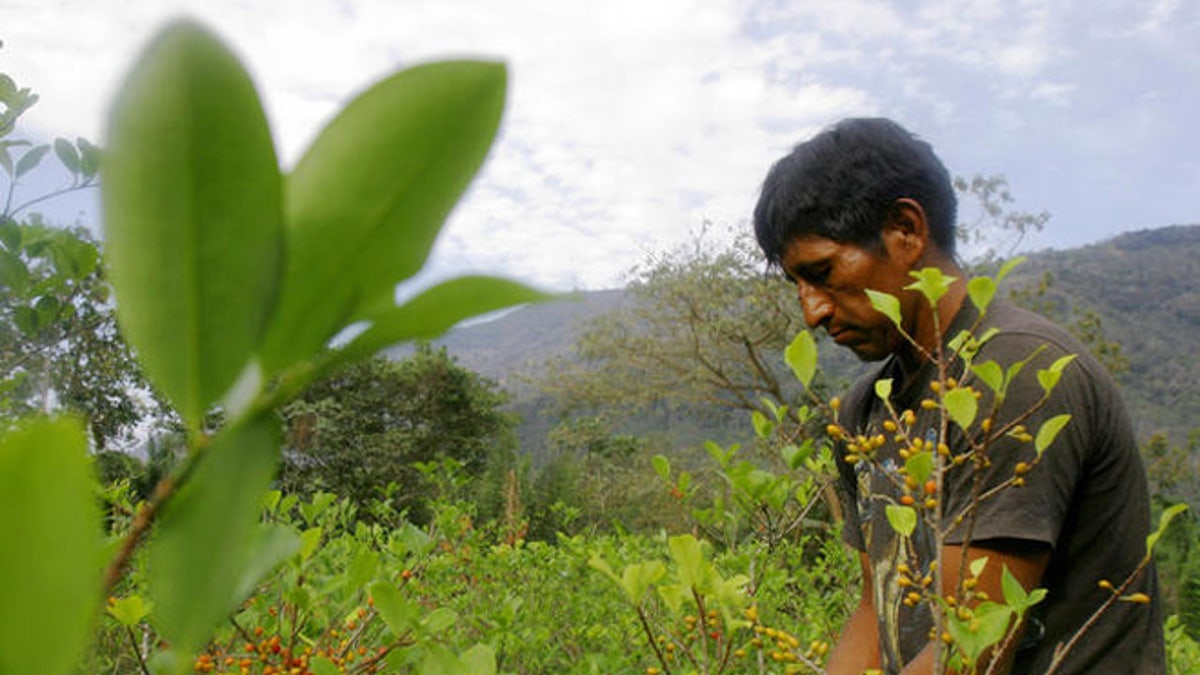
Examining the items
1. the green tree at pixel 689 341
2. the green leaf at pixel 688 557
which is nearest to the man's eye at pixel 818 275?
the green leaf at pixel 688 557

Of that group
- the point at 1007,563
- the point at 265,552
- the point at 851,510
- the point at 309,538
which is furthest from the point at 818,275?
the point at 265,552

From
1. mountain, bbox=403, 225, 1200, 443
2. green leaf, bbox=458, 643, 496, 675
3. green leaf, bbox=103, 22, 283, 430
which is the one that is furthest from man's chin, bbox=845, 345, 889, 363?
mountain, bbox=403, 225, 1200, 443

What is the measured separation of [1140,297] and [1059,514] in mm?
59701

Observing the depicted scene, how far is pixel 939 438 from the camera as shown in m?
0.94

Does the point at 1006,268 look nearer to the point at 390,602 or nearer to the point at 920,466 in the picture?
the point at 920,466

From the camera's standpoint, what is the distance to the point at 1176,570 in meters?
11.1

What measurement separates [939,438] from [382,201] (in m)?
0.89

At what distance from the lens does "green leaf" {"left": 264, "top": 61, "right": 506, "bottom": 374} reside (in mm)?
157

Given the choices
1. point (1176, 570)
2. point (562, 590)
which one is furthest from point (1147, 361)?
point (562, 590)

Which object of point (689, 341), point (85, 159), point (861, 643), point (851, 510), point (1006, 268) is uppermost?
point (85, 159)

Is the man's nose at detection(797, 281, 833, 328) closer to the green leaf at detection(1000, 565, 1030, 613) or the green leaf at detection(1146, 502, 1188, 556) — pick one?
the green leaf at detection(1146, 502, 1188, 556)

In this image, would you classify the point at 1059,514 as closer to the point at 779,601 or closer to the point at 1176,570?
the point at 779,601

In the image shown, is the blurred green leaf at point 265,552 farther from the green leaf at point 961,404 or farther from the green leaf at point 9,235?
the green leaf at point 9,235

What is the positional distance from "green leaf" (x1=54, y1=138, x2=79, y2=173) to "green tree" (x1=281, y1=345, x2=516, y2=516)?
54.8 feet
